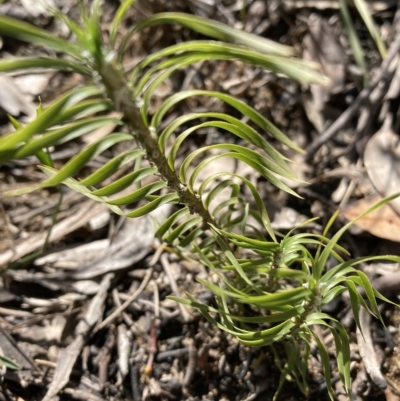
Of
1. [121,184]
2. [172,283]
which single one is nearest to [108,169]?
[121,184]

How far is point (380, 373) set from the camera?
1.40 m

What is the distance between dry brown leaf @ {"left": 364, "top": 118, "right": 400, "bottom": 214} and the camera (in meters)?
1.70

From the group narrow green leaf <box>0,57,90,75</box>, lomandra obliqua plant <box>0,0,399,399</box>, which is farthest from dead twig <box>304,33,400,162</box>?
narrow green leaf <box>0,57,90,75</box>

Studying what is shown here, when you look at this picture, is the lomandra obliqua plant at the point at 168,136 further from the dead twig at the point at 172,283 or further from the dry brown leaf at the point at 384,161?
the dry brown leaf at the point at 384,161

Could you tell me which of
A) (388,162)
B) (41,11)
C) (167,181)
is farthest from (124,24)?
(167,181)

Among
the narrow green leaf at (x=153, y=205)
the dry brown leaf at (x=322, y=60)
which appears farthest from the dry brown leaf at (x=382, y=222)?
the narrow green leaf at (x=153, y=205)

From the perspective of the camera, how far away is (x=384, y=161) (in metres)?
1.75

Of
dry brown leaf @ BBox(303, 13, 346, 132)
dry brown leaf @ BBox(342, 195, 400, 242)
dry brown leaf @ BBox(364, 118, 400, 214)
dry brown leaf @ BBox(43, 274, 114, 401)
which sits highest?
dry brown leaf @ BBox(303, 13, 346, 132)

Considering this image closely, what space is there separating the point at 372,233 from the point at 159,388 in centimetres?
77

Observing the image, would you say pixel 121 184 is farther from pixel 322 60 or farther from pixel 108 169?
pixel 322 60

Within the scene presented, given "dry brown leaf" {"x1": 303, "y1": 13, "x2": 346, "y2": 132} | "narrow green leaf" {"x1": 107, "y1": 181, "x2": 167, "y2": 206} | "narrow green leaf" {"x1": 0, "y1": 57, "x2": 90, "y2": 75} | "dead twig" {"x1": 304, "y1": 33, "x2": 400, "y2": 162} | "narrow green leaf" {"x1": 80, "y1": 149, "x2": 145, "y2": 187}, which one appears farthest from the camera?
"dry brown leaf" {"x1": 303, "y1": 13, "x2": 346, "y2": 132}

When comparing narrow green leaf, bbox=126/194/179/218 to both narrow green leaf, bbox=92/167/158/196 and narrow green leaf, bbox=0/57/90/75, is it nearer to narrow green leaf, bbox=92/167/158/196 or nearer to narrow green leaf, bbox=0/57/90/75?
narrow green leaf, bbox=92/167/158/196

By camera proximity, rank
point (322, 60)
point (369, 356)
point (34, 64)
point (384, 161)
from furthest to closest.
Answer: point (322, 60) → point (384, 161) → point (369, 356) → point (34, 64)

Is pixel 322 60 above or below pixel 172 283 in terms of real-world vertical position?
above
